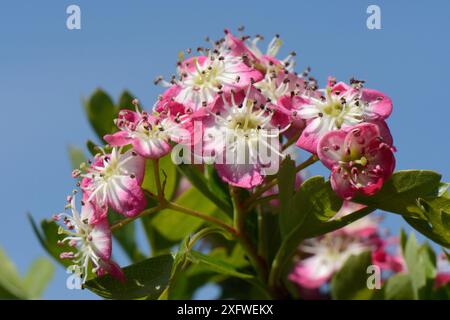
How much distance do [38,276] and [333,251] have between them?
117cm

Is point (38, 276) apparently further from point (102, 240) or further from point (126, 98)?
point (102, 240)

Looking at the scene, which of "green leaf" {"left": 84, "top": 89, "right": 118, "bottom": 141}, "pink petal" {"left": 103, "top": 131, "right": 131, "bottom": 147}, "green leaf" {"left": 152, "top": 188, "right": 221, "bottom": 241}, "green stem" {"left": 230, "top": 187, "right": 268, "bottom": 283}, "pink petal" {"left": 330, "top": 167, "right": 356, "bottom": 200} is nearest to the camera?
"pink petal" {"left": 330, "top": 167, "right": 356, "bottom": 200}

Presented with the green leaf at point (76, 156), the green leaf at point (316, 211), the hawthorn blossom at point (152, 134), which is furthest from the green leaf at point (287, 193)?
the green leaf at point (76, 156)

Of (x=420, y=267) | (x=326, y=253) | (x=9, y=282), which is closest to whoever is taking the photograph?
(x=420, y=267)

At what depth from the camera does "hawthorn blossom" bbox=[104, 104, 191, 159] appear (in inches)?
65.6

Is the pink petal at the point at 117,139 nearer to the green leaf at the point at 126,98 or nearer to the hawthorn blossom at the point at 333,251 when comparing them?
the green leaf at the point at 126,98

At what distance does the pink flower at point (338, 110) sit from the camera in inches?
65.4

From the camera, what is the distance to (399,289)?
214cm

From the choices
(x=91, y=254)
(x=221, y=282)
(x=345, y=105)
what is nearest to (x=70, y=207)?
(x=91, y=254)

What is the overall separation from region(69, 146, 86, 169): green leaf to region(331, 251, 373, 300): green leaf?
3.40 feet

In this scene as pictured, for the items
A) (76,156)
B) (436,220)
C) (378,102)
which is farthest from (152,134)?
(76,156)

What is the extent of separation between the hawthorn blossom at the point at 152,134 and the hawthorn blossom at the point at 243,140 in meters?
0.06

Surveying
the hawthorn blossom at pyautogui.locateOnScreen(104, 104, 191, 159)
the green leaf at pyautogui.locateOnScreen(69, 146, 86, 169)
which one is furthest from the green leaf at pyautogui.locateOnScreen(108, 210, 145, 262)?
the hawthorn blossom at pyautogui.locateOnScreen(104, 104, 191, 159)

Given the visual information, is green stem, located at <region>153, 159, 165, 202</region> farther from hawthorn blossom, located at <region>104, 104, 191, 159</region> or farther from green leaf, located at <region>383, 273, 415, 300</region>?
green leaf, located at <region>383, 273, 415, 300</region>
